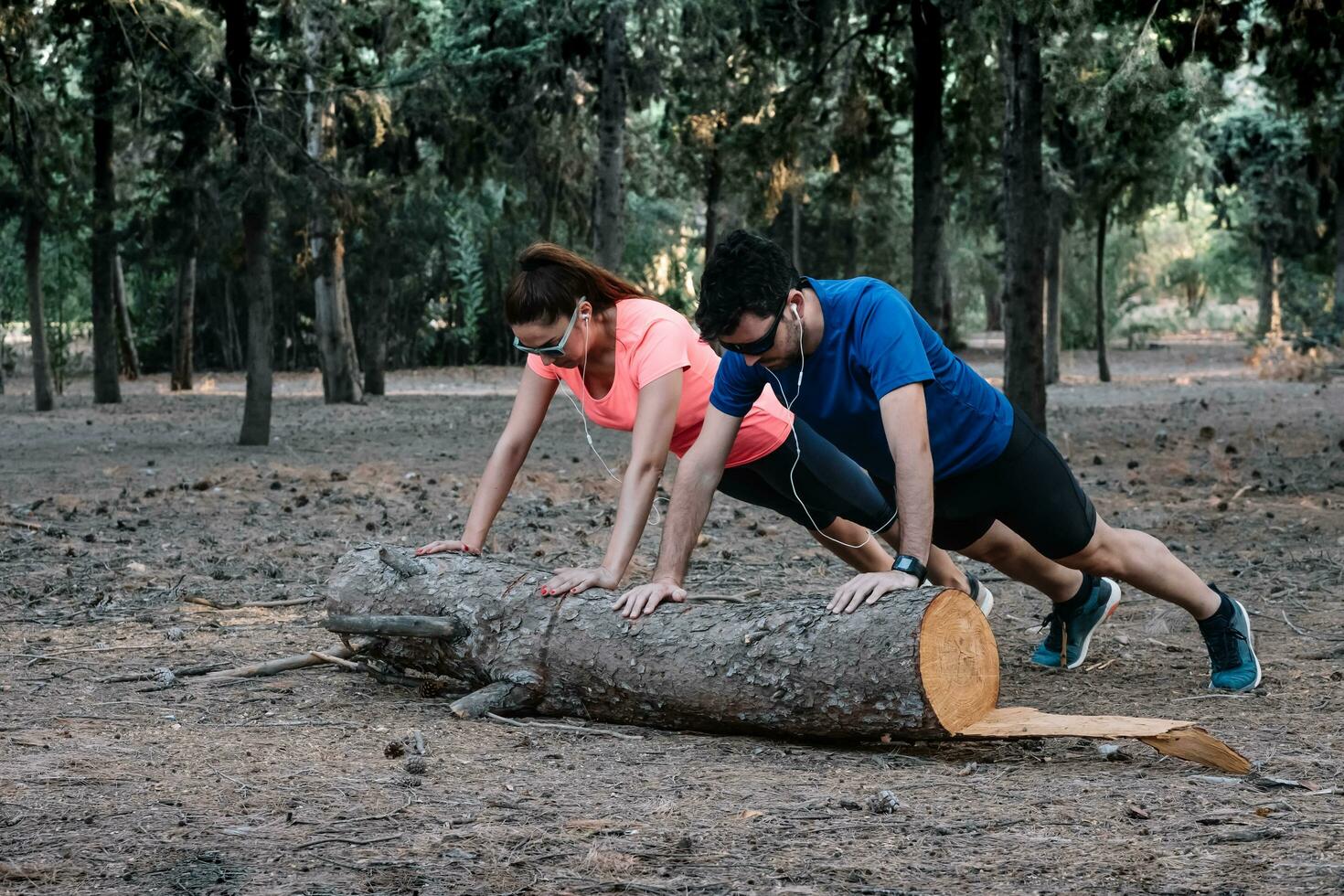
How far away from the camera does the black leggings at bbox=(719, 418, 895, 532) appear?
5335 millimetres

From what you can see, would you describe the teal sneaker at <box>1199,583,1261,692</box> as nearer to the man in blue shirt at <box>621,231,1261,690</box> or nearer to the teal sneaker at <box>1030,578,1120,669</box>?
the man in blue shirt at <box>621,231,1261,690</box>

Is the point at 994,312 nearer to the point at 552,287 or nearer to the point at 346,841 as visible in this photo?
the point at 552,287

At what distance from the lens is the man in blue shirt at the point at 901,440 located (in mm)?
4348

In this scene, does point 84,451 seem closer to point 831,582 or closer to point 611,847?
point 831,582

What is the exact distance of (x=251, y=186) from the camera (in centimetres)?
1430

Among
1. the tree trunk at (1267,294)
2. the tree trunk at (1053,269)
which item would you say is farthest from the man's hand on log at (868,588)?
the tree trunk at (1267,294)

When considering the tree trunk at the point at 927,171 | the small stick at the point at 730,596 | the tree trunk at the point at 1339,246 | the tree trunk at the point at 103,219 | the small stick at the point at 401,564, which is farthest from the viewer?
the tree trunk at the point at 1339,246

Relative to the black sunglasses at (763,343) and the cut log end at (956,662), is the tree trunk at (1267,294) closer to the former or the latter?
the cut log end at (956,662)

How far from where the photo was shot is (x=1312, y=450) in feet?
46.3

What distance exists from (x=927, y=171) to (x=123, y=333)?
65.9 ft

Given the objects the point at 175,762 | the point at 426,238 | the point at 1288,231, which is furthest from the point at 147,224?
the point at 1288,231

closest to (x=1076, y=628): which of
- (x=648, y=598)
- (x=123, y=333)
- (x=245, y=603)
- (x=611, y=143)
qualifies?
(x=648, y=598)

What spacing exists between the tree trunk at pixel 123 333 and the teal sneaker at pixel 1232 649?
1020 inches

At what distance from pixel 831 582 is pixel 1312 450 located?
813 centimetres
